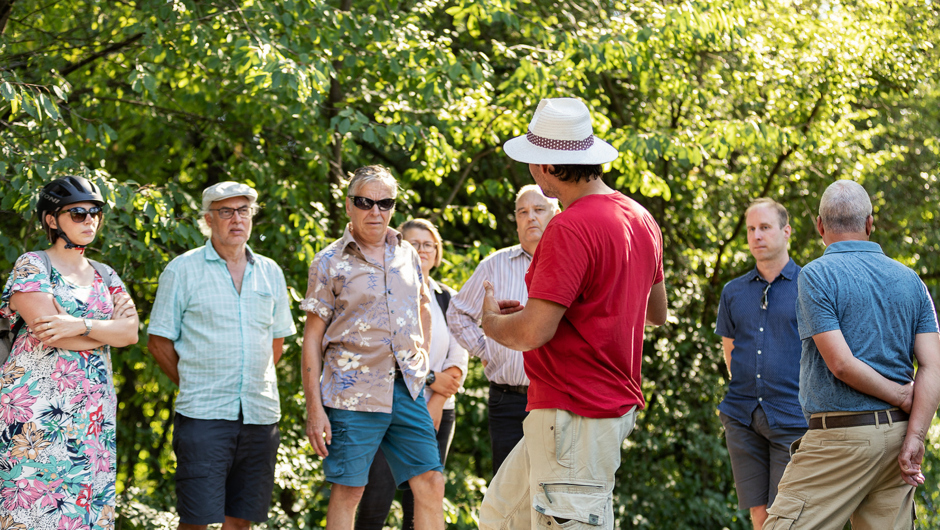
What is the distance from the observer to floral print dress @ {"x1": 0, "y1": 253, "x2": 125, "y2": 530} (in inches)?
133

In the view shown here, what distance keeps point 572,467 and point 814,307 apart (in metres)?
1.27

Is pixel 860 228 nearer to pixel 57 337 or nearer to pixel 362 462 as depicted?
pixel 362 462

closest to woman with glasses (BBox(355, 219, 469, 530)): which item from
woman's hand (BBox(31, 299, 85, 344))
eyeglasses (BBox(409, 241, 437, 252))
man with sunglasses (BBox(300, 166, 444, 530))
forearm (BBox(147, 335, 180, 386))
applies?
eyeglasses (BBox(409, 241, 437, 252))

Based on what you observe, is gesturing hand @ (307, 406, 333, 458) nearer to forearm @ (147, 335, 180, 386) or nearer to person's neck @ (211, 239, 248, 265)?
forearm @ (147, 335, 180, 386)

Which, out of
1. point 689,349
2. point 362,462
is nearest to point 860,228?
point 362,462

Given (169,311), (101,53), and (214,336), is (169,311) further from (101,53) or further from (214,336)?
(101,53)

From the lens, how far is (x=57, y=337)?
3451 mm

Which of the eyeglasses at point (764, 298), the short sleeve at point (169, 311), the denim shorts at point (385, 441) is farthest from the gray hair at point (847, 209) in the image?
the short sleeve at point (169, 311)

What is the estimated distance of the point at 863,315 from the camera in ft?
10.4

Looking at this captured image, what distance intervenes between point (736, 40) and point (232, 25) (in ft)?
13.5

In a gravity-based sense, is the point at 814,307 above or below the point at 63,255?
below

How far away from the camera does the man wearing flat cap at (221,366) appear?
3906mm

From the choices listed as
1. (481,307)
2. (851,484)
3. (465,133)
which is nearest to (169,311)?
(481,307)

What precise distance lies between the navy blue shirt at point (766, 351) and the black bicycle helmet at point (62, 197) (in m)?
3.26
